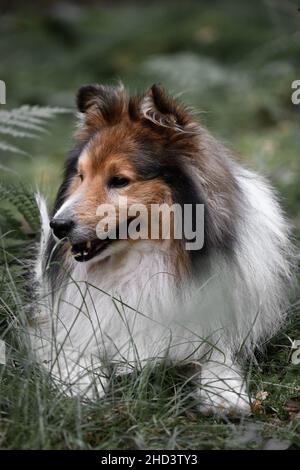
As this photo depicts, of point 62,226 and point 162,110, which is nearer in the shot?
point 62,226

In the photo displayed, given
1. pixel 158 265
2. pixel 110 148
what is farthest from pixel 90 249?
pixel 110 148

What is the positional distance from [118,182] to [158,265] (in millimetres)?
452

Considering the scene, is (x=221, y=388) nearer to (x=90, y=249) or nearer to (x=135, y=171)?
(x=90, y=249)

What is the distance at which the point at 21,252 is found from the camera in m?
4.86

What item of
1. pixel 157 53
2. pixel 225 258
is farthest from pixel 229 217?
pixel 157 53

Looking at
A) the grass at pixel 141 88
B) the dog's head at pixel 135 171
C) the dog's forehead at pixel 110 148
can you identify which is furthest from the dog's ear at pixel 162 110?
the grass at pixel 141 88

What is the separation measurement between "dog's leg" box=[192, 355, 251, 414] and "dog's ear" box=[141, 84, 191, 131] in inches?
45.6

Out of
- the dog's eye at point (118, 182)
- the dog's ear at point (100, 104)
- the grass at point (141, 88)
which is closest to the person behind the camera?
the grass at point (141, 88)

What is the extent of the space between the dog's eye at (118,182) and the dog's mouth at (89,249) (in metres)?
0.26

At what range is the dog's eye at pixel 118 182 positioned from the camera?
389 centimetres

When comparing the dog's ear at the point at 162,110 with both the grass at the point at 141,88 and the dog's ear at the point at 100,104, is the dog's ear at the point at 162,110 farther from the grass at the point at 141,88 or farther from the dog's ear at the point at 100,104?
the grass at the point at 141,88

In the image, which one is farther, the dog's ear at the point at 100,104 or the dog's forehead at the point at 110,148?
the dog's ear at the point at 100,104

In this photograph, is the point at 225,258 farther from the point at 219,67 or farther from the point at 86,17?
the point at 86,17

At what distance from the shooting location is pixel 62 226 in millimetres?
3789
